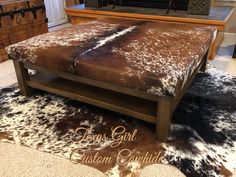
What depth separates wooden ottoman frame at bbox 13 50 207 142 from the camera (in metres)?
1.28

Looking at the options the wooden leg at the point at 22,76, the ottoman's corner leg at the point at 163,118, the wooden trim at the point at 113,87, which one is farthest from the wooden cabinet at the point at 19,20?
the ottoman's corner leg at the point at 163,118

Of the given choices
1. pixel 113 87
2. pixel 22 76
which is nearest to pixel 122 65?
pixel 113 87

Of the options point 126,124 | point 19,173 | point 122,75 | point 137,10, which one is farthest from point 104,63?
point 137,10

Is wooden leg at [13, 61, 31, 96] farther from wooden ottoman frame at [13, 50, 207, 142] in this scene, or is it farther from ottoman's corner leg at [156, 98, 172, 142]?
ottoman's corner leg at [156, 98, 172, 142]

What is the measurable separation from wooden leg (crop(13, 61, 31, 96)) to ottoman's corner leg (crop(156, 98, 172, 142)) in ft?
3.43

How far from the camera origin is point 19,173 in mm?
1171

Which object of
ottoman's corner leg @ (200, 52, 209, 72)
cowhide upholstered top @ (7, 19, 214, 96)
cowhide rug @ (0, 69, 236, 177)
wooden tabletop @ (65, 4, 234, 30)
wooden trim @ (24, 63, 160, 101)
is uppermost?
→ wooden tabletop @ (65, 4, 234, 30)

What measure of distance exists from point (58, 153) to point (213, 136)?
2.97ft

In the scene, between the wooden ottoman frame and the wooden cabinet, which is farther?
the wooden cabinet

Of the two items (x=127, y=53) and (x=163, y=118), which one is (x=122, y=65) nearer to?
(x=127, y=53)

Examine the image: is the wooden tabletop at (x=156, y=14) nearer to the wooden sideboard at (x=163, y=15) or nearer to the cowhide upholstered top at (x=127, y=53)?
the wooden sideboard at (x=163, y=15)

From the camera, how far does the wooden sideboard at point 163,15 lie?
238 centimetres

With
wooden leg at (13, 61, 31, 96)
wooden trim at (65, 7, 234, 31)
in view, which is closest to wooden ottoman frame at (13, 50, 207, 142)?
wooden leg at (13, 61, 31, 96)

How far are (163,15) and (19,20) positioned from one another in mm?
1658
